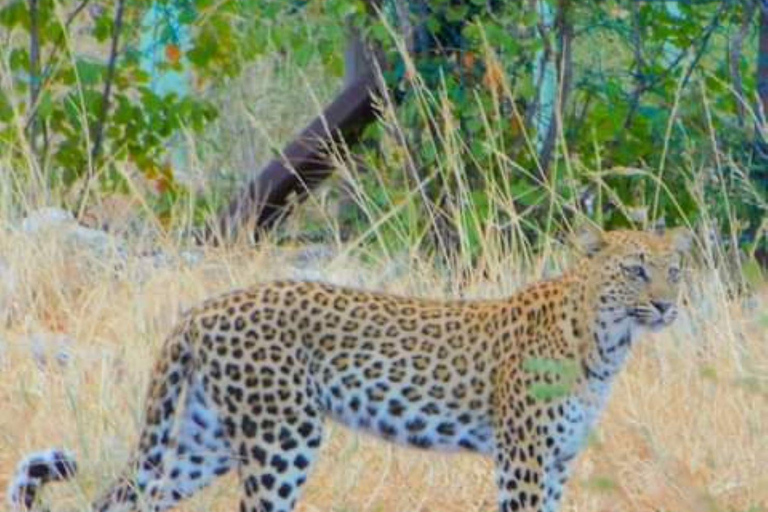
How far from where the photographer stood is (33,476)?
24.3 ft

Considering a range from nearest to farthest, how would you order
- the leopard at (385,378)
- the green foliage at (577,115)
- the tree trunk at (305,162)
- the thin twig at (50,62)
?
the leopard at (385,378) → the green foliage at (577,115) → the tree trunk at (305,162) → the thin twig at (50,62)

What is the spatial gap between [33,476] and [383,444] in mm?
1198

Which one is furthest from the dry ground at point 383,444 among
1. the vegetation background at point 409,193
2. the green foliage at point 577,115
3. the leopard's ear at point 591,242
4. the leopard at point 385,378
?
the green foliage at point 577,115

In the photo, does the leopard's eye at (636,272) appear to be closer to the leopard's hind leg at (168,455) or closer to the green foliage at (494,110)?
the leopard's hind leg at (168,455)

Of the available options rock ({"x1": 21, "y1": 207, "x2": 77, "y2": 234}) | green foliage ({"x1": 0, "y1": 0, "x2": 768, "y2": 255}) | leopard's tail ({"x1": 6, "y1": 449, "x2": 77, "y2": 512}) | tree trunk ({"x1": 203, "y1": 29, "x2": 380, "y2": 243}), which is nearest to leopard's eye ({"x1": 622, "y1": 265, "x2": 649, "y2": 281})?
leopard's tail ({"x1": 6, "y1": 449, "x2": 77, "y2": 512})

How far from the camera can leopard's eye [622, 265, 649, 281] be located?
7.61 metres

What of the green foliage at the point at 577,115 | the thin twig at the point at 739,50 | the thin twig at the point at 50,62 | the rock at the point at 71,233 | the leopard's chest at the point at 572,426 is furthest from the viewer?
the thin twig at the point at 50,62

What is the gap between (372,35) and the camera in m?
10.6

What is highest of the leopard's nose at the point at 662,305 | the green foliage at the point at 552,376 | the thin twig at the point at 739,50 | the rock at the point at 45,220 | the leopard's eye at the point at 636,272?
the thin twig at the point at 739,50

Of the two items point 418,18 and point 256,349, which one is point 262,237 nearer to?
point 418,18

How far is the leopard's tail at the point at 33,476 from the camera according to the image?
7.38 metres

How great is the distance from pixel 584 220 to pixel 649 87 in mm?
2325

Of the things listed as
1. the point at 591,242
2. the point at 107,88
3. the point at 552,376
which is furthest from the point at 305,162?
the point at 552,376

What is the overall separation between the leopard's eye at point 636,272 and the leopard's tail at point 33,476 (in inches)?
61.2
